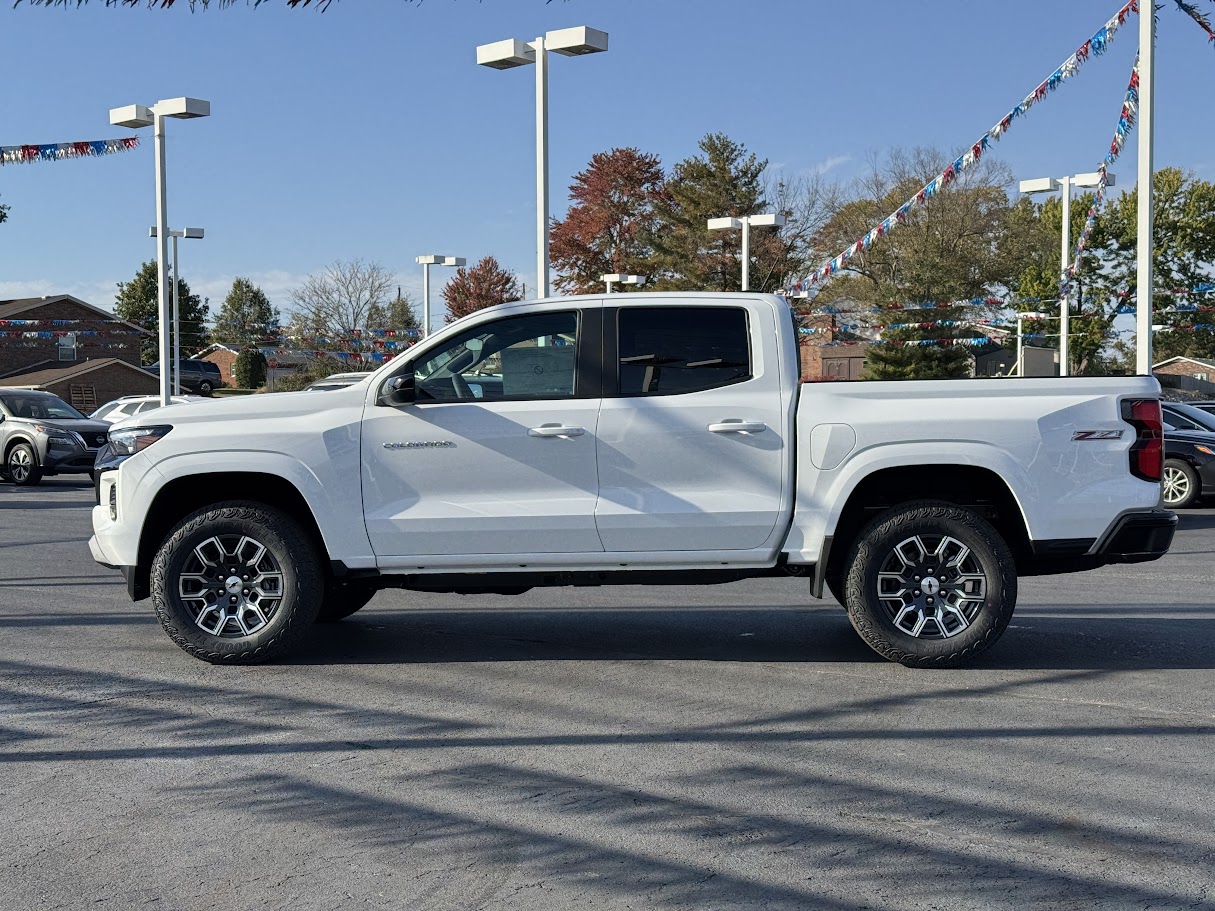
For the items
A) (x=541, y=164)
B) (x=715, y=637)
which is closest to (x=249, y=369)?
(x=541, y=164)

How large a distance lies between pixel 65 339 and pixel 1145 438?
67.4 metres

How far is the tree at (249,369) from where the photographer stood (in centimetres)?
7744

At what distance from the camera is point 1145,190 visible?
688 inches

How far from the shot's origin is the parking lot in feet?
13.0

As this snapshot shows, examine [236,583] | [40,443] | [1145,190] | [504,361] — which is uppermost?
[1145,190]

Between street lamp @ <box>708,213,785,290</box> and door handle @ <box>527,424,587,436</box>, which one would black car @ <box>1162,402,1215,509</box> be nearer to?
street lamp @ <box>708,213,785,290</box>

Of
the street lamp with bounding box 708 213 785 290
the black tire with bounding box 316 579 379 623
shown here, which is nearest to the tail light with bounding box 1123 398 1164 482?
the black tire with bounding box 316 579 379 623

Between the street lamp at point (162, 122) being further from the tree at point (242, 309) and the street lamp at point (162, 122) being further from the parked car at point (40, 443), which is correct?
the tree at point (242, 309)

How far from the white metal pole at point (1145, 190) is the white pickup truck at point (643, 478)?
10.9m

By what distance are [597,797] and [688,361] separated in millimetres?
2968

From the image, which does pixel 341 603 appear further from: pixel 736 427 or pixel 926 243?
pixel 926 243

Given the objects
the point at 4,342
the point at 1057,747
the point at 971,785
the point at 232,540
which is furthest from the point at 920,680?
the point at 4,342

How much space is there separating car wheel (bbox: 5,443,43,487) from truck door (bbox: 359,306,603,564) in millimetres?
17487

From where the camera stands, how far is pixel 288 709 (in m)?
6.12
